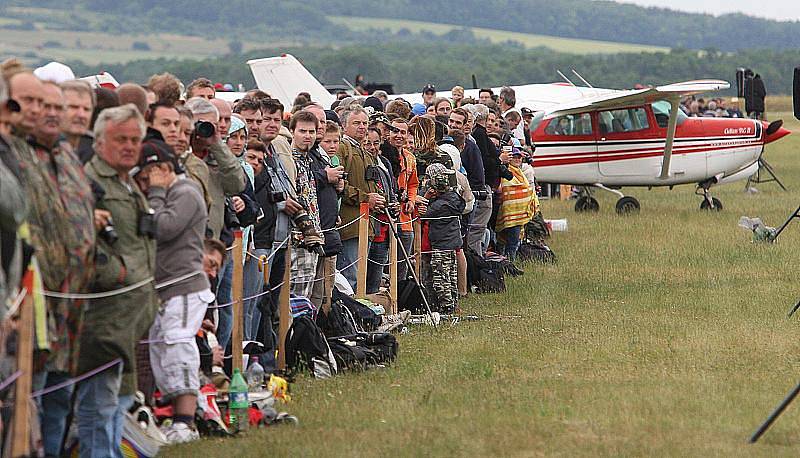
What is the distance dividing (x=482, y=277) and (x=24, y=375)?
30.5 ft

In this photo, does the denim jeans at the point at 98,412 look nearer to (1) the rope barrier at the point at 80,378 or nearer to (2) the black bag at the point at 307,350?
(1) the rope barrier at the point at 80,378

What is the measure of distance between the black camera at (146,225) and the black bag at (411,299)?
20.1 feet

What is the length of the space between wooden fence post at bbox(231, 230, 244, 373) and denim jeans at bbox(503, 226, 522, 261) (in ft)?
27.4

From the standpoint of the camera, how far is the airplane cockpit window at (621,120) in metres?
24.9

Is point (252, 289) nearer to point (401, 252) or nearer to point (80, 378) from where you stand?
point (80, 378)

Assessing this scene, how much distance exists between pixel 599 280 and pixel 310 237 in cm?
630

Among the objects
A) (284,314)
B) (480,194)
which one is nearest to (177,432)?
(284,314)

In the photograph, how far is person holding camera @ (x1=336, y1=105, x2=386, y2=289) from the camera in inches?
444

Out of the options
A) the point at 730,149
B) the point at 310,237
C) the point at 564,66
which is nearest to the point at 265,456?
the point at 310,237

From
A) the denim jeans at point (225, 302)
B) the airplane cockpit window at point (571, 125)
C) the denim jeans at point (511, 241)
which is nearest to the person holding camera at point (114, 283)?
the denim jeans at point (225, 302)

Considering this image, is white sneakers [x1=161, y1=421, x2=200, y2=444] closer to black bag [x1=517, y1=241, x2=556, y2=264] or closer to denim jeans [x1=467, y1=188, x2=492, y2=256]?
denim jeans [x1=467, y1=188, x2=492, y2=256]

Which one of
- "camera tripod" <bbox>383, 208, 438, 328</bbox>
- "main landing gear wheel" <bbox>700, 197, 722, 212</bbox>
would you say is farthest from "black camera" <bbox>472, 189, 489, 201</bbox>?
"main landing gear wheel" <bbox>700, 197, 722, 212</bbox>

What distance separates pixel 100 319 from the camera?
604 centimetres

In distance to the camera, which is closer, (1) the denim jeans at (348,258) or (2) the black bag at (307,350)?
(2) the black bag at (307,350)
